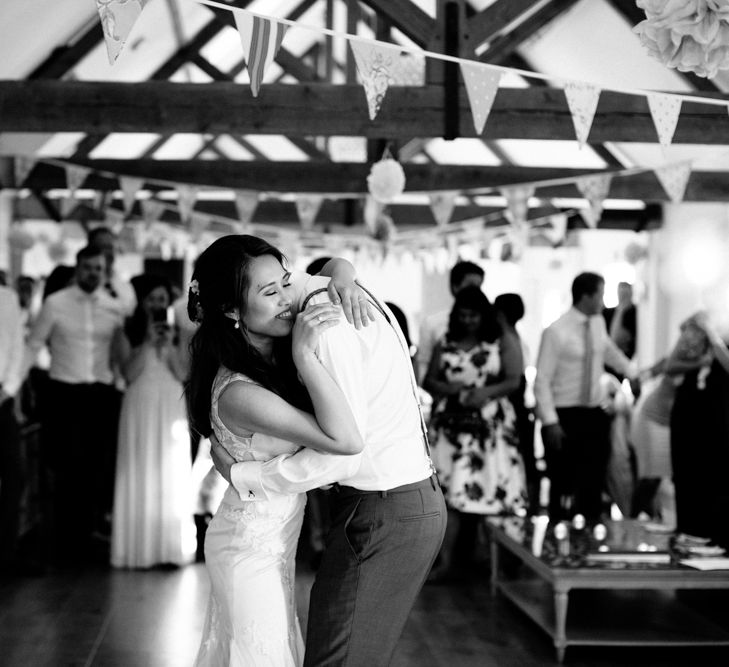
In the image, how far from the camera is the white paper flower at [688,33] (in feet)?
7.07

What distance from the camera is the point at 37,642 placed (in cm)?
376

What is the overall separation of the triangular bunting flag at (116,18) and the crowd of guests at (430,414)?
216 cm

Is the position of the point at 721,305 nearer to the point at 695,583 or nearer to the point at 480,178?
the point at 480,178

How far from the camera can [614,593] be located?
14.6ft

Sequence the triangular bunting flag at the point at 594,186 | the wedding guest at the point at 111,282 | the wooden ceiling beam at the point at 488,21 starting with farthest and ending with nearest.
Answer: the triangular bunting flag at the point at 594,186 < the wooden ceiling beam at the point at 488,21 < the wedding guest at the point at 111,282

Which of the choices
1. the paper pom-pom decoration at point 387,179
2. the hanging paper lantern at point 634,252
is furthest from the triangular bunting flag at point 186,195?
the hanging paper lantern at point 634,252

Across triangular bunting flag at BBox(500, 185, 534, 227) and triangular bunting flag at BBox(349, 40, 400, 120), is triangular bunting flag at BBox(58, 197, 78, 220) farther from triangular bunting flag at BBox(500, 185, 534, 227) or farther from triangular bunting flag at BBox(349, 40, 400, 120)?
triangular bunting flag at BBox(349, 40, 400, 120)

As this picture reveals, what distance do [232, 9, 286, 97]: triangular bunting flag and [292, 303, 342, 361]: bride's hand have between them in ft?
4.06

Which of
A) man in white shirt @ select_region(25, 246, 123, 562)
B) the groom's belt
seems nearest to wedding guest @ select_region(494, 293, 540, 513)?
man in white shirt @ select_region(25, 246, 123, 562)

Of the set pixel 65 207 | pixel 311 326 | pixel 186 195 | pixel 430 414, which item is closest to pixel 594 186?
pixel 430 414

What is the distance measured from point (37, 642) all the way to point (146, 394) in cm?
153

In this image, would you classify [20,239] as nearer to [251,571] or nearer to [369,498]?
[251,571]

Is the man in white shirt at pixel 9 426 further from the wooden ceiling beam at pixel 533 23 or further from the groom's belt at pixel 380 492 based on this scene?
the wooden ceiling beam at pixel 533 23

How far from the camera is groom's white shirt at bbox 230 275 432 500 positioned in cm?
198
